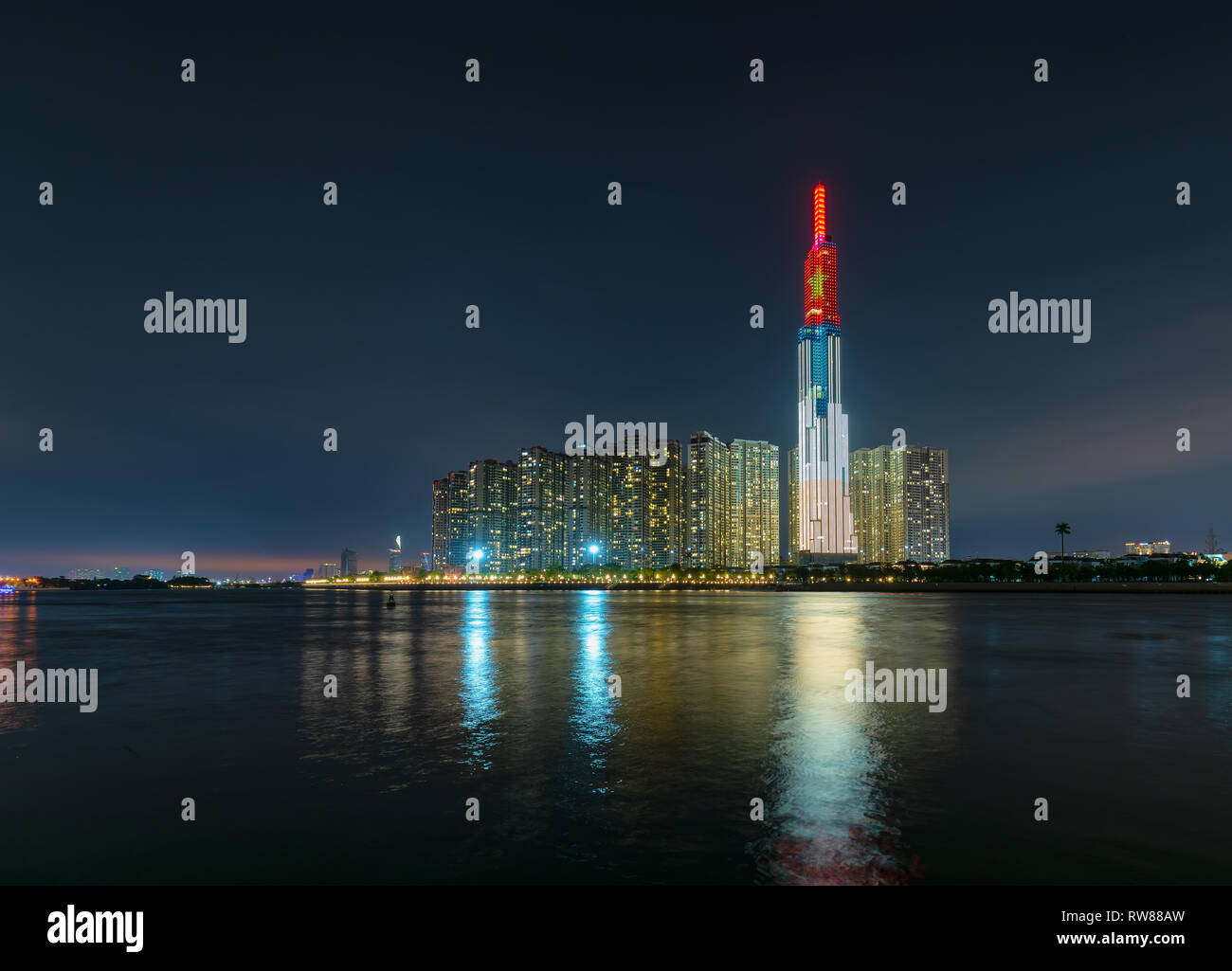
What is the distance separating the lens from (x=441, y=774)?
49.7 ft

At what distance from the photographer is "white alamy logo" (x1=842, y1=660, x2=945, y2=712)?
24.5 metres

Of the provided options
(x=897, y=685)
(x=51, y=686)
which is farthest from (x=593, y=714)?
(x=51, y=686)

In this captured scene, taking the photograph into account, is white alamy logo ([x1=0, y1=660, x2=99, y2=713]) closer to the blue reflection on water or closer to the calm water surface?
the calm water surface

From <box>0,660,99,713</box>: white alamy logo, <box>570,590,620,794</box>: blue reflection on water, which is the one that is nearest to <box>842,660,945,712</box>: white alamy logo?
<box>570,590,620,794</box>: blue reflection on water

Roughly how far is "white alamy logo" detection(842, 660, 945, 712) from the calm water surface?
0.78 metres

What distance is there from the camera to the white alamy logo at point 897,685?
24516mm

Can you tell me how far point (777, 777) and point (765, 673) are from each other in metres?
17.4
